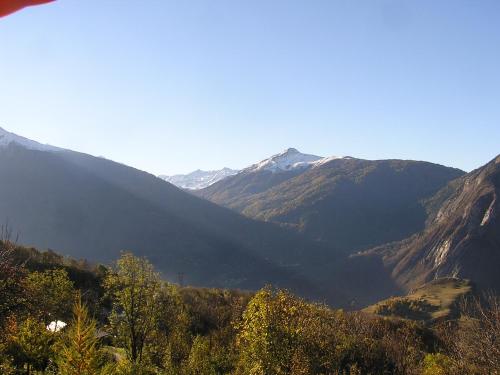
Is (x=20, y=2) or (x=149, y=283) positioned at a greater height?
(x=20, y=2)

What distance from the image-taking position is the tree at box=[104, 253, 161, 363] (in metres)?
26.0

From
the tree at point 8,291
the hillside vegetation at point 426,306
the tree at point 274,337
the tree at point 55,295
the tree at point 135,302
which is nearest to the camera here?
the tree at point 8,291

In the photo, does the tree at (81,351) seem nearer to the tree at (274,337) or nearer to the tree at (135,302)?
the tree at (274,337)

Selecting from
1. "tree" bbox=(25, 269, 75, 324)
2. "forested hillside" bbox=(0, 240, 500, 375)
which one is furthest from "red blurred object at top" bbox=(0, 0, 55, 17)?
"tree" bbox=(25, 269, 75, 324)

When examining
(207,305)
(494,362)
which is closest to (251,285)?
(207,305)

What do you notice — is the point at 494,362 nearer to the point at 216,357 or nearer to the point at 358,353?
the point at 358,353

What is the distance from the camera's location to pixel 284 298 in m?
22.8

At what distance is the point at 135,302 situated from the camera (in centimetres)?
2659

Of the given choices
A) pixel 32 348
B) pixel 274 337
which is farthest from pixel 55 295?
Result: pixel 274 337

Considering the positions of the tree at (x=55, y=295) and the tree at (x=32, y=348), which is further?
the tree at (x=55, y=295)

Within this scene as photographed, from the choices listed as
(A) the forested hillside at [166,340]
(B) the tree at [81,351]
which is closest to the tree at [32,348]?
Answer: (A) the forested hillside at [166,340]

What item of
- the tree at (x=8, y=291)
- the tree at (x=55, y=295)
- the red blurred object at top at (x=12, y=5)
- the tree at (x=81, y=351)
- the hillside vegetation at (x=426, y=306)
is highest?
the red blurred object at top at (x=12, y=5)

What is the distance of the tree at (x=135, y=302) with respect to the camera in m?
26.0

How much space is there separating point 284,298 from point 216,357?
26.3 feet
